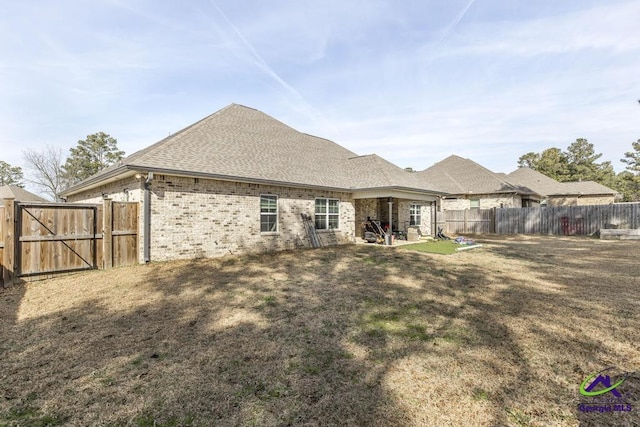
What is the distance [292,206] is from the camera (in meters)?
13.1

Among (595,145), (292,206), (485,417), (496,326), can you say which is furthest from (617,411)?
(595,145)

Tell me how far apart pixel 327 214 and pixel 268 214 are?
3604 millimetres

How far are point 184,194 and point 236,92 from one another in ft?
28.4

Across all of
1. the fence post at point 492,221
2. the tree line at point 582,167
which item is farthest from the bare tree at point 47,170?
the tree line at point 582,167

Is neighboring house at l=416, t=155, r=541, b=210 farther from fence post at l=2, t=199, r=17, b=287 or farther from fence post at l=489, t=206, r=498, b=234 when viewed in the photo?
fence post at l=2, t=199, r=17, b=287

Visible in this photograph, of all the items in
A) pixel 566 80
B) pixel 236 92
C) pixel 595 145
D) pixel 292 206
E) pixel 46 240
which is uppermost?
pixel 595 145

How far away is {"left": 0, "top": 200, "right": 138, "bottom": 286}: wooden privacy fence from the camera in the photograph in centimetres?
684

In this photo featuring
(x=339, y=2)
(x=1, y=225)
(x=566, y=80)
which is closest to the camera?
(x=1, y=225)

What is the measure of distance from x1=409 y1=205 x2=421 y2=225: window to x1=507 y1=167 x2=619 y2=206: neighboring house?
1870 centimetres

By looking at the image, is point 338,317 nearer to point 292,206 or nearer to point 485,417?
point 485,417

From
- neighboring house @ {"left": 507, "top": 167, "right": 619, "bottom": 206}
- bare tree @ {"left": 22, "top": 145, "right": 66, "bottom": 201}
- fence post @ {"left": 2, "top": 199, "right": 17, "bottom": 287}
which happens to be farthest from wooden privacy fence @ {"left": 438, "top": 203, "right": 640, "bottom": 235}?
bare tree @ {"left": 22, "top": 145, "right": 66, "bottom": 201}
